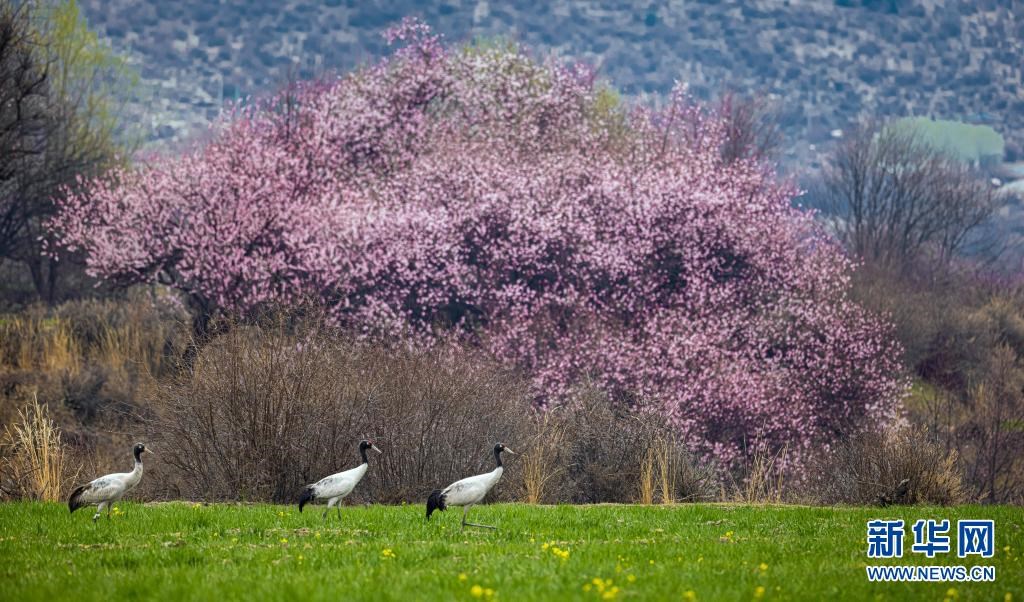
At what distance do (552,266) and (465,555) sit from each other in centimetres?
2221

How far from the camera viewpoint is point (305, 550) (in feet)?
38.5

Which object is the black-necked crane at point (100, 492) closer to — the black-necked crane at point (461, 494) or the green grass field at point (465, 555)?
the green grass field at point (465, 555)

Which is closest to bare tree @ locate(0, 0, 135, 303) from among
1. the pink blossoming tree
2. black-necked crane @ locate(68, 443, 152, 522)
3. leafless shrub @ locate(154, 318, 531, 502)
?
the pink blossoming tree

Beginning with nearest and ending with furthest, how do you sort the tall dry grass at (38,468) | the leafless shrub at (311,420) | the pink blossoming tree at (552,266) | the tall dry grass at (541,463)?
1. the leafless shrub at (311,420)
2. the tall dry grass at (38,468)
3. the tall dry grass at (541,463)
4. the pink blossoming tree at (552,266)

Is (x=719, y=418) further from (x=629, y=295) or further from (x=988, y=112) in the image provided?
(x=988, y=112)

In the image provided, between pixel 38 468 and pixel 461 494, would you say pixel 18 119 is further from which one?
pixel 461 494

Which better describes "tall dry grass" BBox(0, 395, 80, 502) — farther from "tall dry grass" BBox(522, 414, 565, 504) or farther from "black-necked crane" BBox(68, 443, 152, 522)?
"tall dry grass" BBox(522, 414, 565, 504)

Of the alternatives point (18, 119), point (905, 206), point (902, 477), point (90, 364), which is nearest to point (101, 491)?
point (902, 477)

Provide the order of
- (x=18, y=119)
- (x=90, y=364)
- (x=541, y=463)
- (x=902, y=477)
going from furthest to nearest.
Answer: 1. (x=90, y=364)
2. (x=18, y=119)
3. (x=541, y=463)
4. (x=902, y=477)

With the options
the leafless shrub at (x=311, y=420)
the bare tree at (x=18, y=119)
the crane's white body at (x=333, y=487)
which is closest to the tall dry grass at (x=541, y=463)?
the leafless shrub at (x=311, y=420)

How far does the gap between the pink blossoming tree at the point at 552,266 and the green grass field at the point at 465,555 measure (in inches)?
557

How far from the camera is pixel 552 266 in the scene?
33406 mm

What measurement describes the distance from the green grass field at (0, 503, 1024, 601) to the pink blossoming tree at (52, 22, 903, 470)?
557 inches

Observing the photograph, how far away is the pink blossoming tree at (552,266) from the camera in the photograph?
30.0 meters
